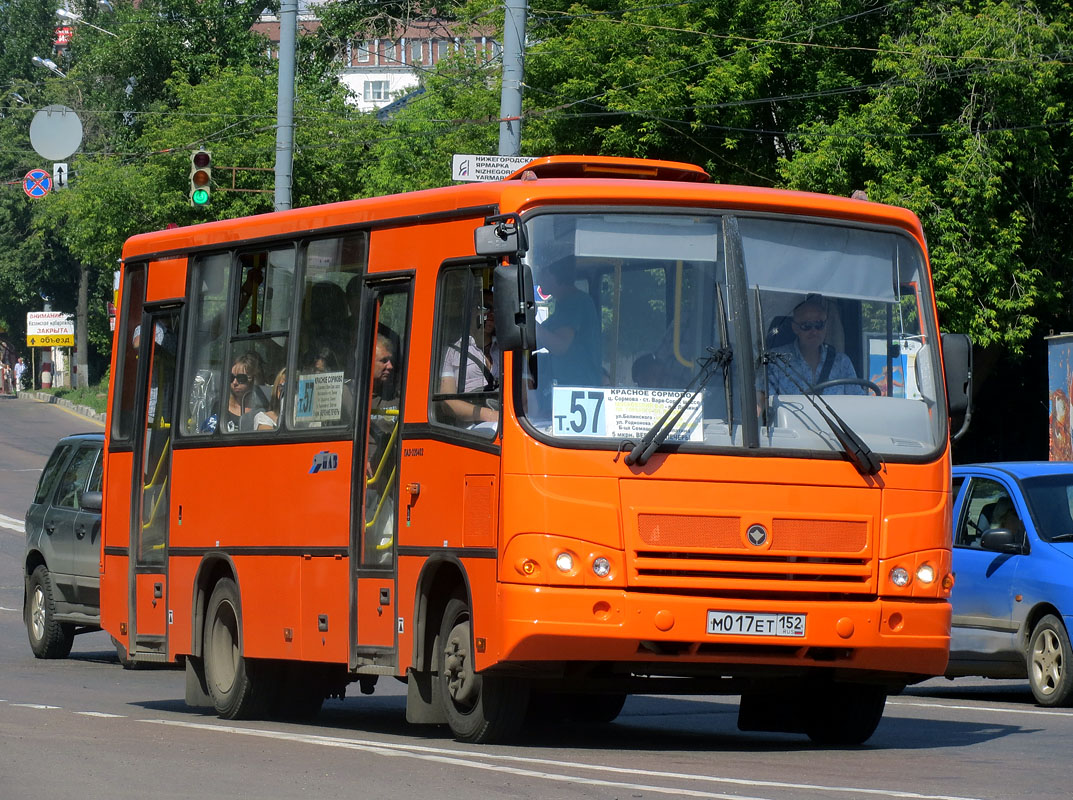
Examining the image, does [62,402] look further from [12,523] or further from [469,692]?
[469,692]

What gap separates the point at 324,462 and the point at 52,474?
10.1m

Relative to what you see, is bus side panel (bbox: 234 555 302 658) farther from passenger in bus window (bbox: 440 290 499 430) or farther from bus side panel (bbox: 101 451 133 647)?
passenger in bus window (bbox: 440 290 499 430)

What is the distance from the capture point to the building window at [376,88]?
524ft

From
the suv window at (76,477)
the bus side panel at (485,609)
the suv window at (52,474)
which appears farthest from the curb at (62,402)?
the bus side panel at (485,609)

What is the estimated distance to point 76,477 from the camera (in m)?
20.5

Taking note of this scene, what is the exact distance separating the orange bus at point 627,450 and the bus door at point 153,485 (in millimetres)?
2239

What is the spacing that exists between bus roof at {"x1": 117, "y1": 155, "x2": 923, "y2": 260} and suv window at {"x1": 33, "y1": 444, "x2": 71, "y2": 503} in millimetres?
9206

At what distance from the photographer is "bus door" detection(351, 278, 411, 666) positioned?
10930mm

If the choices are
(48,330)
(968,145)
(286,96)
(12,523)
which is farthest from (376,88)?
(286,96)

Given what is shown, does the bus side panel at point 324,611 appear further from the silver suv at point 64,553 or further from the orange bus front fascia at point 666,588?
the silver suv at point 64,553

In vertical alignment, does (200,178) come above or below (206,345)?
above

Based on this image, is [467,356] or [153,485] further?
[153,485]

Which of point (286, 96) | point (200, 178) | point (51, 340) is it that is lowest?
point (200, 178)

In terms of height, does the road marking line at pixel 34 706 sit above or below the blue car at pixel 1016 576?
below
